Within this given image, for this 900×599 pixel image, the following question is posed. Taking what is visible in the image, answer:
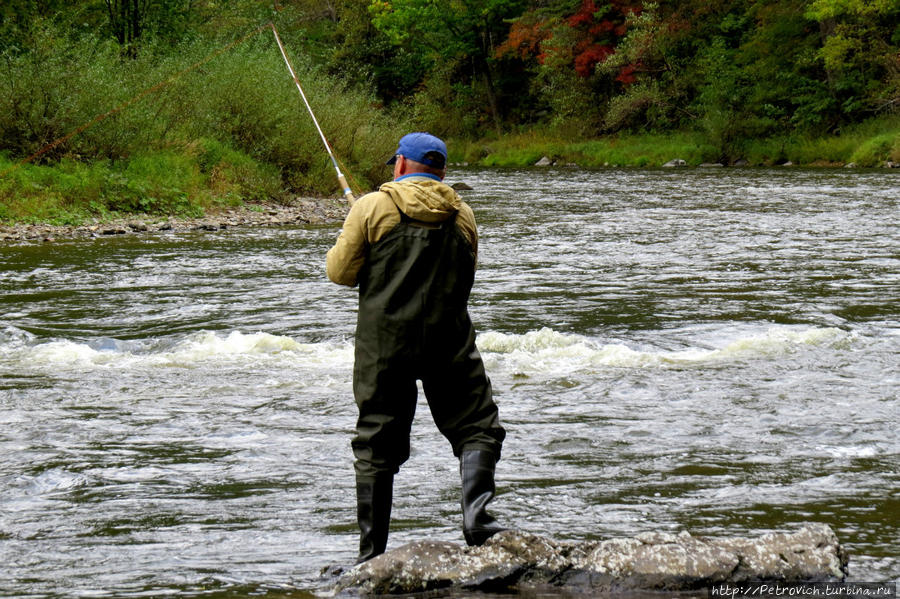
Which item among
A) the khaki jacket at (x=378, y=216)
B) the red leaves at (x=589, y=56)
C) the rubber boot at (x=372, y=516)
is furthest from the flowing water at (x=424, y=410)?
the red leaves at (x=589, y=56)

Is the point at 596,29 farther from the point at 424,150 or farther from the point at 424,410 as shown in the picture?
the point at 424,150

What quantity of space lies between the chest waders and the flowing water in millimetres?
416

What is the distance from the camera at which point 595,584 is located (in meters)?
3.66

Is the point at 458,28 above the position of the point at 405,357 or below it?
above

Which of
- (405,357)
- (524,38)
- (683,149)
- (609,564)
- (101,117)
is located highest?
(524,38)

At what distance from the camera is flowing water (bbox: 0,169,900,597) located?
14.7 ft

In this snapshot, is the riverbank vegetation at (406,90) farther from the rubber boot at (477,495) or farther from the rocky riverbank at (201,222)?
the rubber boot at (477,495)

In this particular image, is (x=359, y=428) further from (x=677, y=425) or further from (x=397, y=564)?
(x=677, y=425)

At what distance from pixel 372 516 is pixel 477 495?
0.41m

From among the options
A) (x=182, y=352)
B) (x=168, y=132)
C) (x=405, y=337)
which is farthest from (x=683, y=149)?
(x=405, y=337)

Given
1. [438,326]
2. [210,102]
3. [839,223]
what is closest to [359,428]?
[438,326]

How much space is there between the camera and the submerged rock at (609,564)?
11.9 feet

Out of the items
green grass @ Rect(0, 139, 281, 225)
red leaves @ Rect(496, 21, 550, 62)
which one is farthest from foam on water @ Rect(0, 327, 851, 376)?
red leaves @ Rect(496, 21, 550, 62)

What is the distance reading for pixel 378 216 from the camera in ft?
13.4
